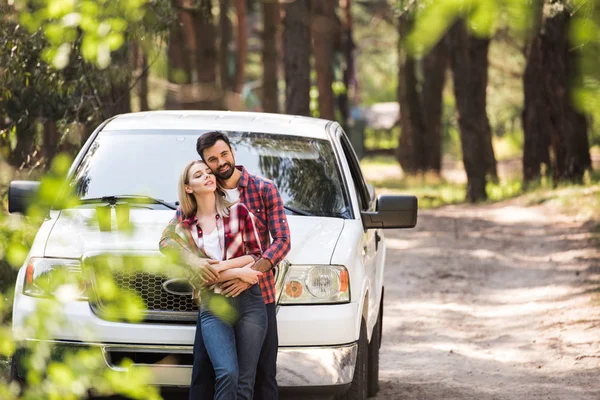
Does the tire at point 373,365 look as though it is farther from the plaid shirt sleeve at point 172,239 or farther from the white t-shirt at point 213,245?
the plaid shirt sleeve at point 172,239

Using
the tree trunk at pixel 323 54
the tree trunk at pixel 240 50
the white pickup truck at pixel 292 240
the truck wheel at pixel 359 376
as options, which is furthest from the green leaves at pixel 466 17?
the tree trunk at pixel 240 50

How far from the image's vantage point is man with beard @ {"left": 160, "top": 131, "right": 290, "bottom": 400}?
16.8 ft

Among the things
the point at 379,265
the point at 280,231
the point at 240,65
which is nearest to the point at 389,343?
the point at 379,265

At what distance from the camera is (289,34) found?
2047cm

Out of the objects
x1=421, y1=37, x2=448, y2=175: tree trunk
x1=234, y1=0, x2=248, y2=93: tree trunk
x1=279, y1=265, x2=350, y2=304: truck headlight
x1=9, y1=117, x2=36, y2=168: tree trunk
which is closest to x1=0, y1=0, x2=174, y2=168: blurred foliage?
x1=9, y1=117, x2=36, y2=168: tree trunk

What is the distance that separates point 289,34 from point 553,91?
16.8 feet

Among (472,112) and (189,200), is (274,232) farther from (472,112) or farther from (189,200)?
(472,112)

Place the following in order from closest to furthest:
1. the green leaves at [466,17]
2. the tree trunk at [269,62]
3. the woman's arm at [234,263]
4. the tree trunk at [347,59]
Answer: the green leaves at [466,17] < the woman's arm at [234,263] < the tree trunk at [269,62] < the tree trunk at [347,59]

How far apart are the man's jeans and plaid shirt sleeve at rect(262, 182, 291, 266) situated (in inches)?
6.5

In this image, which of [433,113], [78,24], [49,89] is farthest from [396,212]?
[433,113]

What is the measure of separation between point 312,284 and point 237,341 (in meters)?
0.57

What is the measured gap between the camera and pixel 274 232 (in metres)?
5.26

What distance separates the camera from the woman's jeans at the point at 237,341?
499 cm

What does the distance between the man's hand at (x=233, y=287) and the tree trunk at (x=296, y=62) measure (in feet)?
51.6
